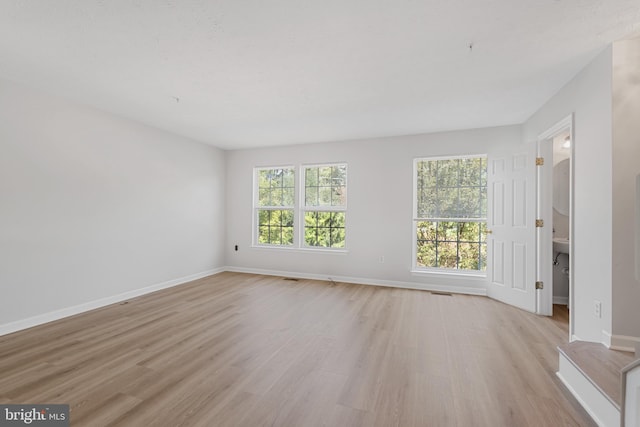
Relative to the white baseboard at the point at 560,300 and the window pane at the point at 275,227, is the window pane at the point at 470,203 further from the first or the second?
the window pane at the point at 275,227

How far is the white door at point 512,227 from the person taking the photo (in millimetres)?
3400

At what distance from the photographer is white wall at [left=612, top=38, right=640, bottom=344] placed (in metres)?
2.00

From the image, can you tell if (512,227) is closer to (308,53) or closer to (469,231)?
(469,231)

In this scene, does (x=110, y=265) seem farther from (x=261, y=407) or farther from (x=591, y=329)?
(x=591, y=329)

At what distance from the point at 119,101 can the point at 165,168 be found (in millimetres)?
1308

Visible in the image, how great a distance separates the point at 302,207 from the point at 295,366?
340cm

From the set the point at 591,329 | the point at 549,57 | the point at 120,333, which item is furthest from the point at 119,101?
the point at 591,329

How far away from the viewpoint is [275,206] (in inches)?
216

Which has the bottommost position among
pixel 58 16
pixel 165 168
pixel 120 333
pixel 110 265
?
pixel 120 333

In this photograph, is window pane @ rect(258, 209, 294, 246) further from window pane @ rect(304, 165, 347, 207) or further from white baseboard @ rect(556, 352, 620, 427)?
white baseboard @ rect(556, 352, 620, 427)

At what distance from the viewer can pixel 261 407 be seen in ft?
5.46

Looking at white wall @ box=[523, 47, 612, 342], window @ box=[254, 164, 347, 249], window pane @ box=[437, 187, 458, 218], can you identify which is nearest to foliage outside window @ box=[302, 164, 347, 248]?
window @ box=[254, 164, 347, 249]

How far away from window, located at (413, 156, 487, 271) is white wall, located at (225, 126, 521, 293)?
0.20m

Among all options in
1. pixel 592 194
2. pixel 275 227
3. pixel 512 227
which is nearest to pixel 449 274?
pixel 512 227
